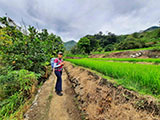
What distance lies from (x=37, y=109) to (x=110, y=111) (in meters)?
2.20

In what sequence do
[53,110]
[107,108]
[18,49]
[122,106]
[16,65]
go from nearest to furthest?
[122,106], [107,108], [53,110], [16,65], [18,49]

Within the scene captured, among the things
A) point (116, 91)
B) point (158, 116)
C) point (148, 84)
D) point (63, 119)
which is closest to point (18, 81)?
point (63, 119)

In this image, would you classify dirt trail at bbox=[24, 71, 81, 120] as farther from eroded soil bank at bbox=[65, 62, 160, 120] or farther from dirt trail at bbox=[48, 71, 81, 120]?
eroded soil bank at bbox=[65, 62, 160, 120]

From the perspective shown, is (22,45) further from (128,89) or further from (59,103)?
(128,89)

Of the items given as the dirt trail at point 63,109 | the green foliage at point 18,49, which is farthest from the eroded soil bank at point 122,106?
the green foliage at point 18,49

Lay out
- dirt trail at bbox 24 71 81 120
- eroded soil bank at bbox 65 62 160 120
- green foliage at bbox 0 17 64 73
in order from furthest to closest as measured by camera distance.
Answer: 1. green foliage at bbox 0 17 64 73
2. dirt trail at bbox 24 71 81 120
3. eroded soil bank at bbox 65 62 160 120

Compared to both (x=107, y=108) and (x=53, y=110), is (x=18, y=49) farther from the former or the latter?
(x=107, y=108)

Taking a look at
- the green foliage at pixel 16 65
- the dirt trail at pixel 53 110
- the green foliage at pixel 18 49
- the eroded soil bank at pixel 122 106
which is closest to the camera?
the eroded soil bank at pixel 122 106

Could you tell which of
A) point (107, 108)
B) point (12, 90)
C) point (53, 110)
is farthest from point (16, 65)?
point (107, 108)

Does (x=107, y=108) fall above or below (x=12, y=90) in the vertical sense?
below

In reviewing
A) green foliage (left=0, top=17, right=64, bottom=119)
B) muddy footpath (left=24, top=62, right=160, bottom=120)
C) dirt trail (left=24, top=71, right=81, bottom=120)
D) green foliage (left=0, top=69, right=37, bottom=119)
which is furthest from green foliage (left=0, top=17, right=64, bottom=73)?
muddy footpath (left=24, top=62, right=160, bottom=120)

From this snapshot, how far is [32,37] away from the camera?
14.0 ft

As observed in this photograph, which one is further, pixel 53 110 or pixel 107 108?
pixel 53 110

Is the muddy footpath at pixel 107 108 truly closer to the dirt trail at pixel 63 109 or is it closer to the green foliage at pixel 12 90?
the dirt trail at pixel 63 109
